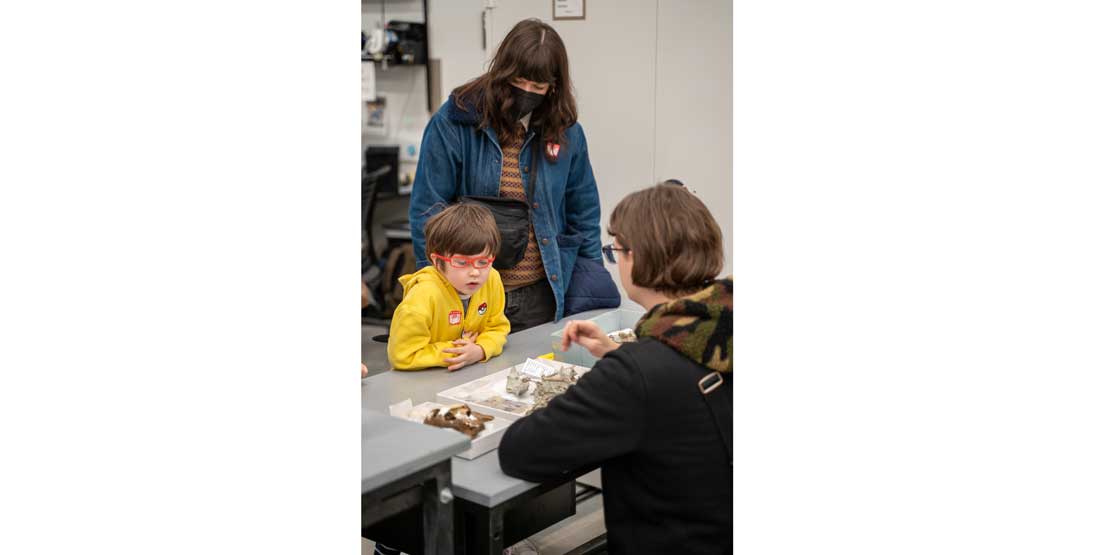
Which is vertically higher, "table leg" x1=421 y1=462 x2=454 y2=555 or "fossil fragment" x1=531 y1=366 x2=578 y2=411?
"fossil fragment" x1=531 y1=366 x2=578 y2=411

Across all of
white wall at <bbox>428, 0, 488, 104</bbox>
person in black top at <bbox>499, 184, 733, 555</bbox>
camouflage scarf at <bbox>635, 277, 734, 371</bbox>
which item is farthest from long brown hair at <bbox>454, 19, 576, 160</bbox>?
white wall at <bbox>428, 0, 488, 104</bbox>

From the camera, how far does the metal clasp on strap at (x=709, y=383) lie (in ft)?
5.00

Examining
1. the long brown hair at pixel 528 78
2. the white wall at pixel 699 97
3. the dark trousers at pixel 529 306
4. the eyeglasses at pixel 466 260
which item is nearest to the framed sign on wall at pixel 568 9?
the white wall at pixel 699 97

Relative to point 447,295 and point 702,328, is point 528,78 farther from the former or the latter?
point 702,328

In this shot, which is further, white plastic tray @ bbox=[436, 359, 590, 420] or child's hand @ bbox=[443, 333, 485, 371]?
child's hand @ bbox=[443, 333, 485, 371]

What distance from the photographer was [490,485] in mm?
1596

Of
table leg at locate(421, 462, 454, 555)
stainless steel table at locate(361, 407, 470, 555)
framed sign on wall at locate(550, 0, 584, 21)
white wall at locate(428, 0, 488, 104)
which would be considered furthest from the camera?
white wall at locate(428, 0, 488, 104)

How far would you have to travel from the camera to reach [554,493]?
2.12 metres

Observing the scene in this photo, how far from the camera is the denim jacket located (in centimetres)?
261

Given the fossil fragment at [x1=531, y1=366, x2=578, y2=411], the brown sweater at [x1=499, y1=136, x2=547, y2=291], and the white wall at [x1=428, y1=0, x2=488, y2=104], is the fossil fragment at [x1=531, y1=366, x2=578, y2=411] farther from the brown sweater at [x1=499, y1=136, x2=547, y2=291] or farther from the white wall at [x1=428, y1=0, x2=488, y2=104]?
the white wall at [x1=428, y1=0, x2=488, y2=104]

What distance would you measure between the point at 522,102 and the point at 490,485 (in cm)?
125

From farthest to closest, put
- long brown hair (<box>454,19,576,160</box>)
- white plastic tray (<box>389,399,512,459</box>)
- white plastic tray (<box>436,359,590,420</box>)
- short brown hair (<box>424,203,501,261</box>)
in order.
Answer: long brown hair (<box>454,19,576,160</box>), short brown hair (<box>424,203,501,261</box>), white plastic tray (<box>436,359,590,420</box>), white plastic tray (<box>389,399,512,459</box>)
